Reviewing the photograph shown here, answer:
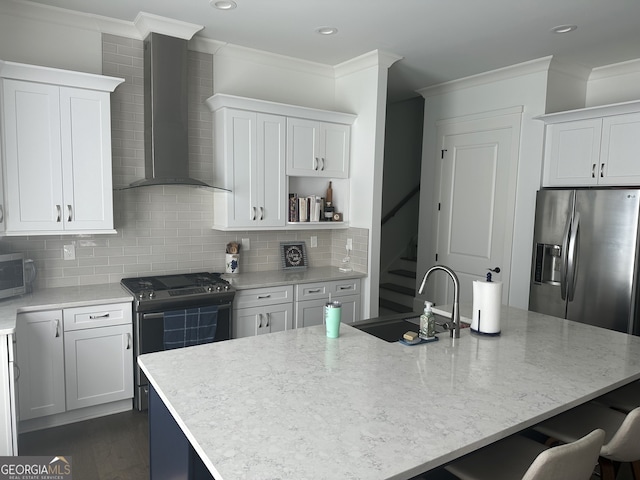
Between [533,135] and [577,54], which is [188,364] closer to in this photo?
[533,135]

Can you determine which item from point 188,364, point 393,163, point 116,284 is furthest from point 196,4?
point 393,163

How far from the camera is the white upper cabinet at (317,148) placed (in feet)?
13.2

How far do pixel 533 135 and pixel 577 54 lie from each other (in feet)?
2.43

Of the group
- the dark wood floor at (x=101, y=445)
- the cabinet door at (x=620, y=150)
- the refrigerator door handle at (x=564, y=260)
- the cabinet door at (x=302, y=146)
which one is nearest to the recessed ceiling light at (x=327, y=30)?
the cabinet door at (x=302, y=146)

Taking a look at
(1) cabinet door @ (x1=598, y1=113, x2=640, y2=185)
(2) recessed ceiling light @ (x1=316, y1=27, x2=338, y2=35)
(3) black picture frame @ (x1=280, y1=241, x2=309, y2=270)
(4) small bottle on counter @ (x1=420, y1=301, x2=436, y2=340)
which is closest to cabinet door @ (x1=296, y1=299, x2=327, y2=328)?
(3) black picture frame @ (x1=280, y1=241, x2=309, y2=270)

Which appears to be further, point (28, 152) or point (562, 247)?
point (562, 247)

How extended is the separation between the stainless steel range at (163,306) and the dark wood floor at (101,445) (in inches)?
9.2

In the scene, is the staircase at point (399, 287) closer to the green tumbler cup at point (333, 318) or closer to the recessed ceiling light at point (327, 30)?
the recessed ceiling light at point (327, 30)

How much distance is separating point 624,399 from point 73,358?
3.21m

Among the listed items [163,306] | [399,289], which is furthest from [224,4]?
[399,289]

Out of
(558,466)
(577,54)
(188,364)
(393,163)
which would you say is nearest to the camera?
(558,466)

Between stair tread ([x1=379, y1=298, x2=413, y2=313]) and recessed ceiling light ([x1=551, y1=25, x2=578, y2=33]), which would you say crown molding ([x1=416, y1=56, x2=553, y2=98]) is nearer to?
recessed ceiling light ([x1=551, y1=25, x2=578, y2=33])

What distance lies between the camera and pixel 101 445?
2.83 metres

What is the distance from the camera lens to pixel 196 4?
3041 millimetres
